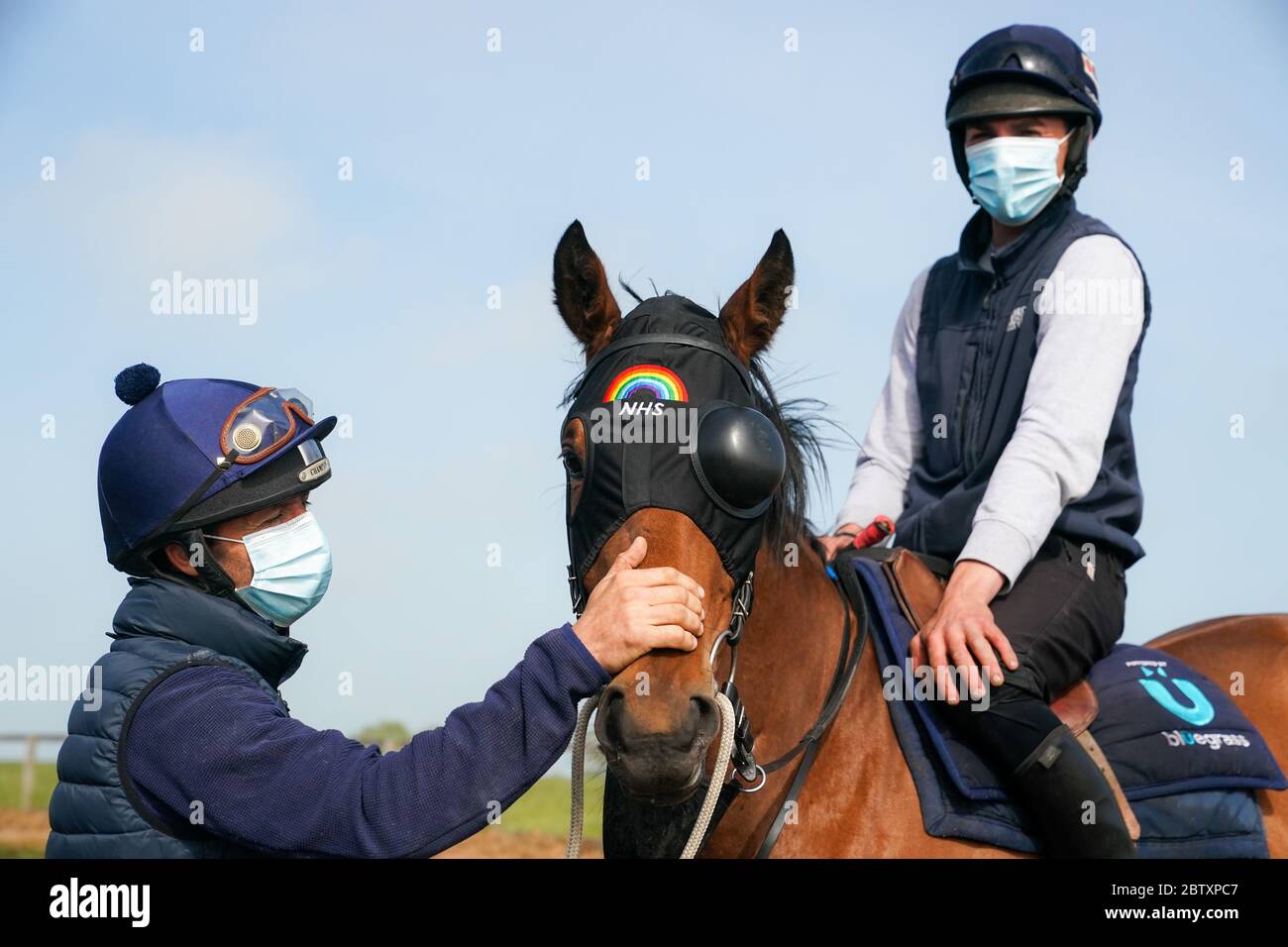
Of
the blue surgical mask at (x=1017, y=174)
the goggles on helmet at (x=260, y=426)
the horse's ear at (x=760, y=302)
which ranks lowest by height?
the goggles on helmet at (x=260, y=426)

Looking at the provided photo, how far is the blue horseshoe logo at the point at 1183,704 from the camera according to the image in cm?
375

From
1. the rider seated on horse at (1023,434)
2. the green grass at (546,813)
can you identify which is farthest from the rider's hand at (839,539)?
the green grass at (546,813)

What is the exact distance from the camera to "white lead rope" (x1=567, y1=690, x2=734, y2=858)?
9.82 feet

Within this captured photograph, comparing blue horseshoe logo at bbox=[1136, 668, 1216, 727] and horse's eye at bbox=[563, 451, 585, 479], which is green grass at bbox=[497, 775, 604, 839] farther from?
horse's eye at bbox=[563, 451, 585, 479]

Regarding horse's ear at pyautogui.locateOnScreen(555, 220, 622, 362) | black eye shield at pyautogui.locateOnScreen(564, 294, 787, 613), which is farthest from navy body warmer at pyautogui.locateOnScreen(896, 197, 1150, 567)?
horse's ear at pyautogui.locateOnScreen(555, 220, 622, 362)

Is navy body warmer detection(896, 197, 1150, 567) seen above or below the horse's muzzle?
above

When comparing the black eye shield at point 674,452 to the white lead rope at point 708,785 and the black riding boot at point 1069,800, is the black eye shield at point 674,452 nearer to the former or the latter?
the white lead rope at point 708,785

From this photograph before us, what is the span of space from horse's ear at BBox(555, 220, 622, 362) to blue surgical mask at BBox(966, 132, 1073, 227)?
1511mm

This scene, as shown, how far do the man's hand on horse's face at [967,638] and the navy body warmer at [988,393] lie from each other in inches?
18.5

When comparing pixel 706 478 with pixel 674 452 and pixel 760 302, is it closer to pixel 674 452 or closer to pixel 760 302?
pixel 674 452
